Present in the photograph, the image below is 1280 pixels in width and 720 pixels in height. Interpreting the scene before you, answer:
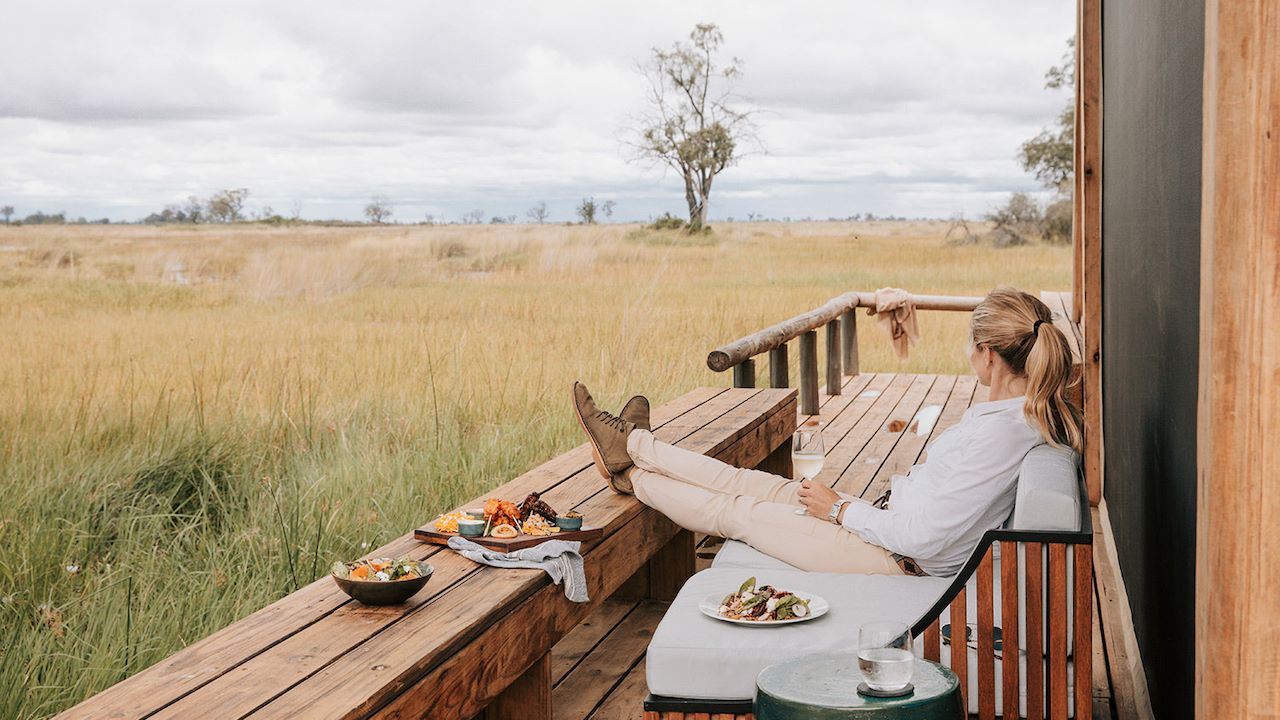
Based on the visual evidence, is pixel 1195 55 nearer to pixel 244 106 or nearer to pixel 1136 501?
pixel 1136 501

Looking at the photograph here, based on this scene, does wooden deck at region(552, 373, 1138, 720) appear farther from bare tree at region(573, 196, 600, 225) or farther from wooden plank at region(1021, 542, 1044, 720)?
bare tree at region(573, 196, 600, 225)

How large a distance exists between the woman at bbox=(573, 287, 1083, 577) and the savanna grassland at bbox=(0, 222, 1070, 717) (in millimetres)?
1225

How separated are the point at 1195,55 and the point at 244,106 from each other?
1950 centimetres

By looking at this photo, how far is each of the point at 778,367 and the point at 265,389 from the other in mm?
2525

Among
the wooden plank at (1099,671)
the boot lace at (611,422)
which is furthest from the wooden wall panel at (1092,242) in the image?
the boot lace at (611,422)

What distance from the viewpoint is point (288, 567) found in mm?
3445

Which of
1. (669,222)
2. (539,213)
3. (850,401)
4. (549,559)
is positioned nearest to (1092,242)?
(850,401)

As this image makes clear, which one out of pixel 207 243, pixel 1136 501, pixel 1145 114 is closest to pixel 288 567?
pixel 1136 501

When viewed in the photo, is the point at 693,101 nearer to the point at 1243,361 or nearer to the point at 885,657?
the point at 885,657

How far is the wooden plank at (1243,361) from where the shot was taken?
3.51 feet

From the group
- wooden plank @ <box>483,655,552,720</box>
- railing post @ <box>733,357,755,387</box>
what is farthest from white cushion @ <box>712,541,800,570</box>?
railing post @ <box>733,357,755,387</box>

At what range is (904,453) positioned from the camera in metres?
5.29

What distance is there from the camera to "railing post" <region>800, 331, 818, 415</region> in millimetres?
6184

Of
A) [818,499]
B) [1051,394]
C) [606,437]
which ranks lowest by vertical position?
[818,499]
